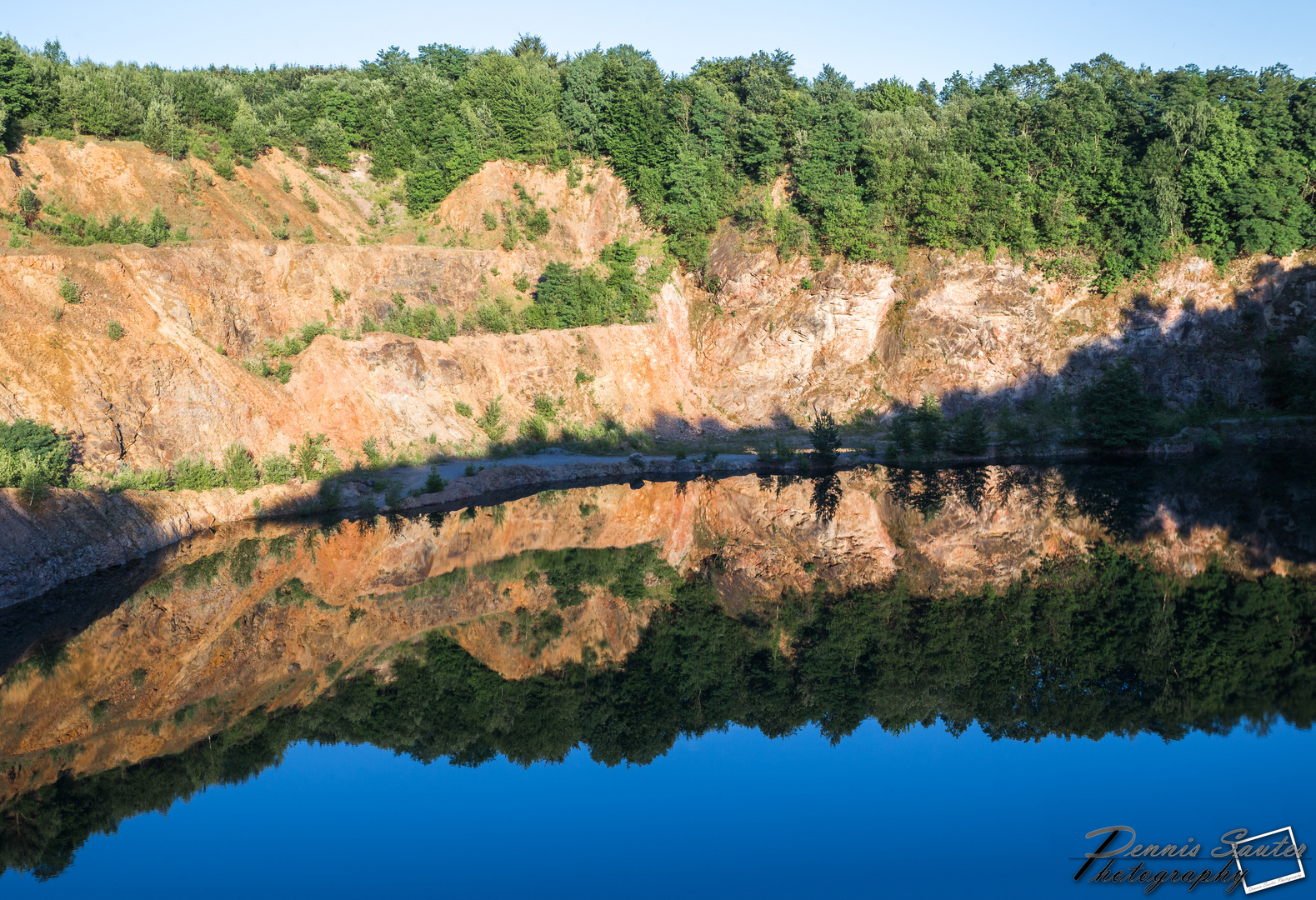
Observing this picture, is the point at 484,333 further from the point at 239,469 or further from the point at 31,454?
the point at 31,454

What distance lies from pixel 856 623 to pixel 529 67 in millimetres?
58445

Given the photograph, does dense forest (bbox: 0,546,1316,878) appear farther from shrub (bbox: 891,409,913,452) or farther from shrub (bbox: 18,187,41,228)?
shrub (bbox: 18,187,41,228)

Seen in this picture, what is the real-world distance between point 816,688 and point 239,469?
26297 millimetres

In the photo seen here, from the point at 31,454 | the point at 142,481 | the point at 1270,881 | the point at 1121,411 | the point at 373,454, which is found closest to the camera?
the point at 1270,881

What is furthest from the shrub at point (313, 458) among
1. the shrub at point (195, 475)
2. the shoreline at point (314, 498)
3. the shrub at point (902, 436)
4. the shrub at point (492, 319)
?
the shrub at point (902, 436)

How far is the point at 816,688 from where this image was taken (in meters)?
15.1

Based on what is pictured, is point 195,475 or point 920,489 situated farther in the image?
point 920,489

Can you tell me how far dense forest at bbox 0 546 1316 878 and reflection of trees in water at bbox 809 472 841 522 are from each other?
1169 centimetres

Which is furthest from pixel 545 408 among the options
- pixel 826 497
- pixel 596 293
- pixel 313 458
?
pixel 826 497

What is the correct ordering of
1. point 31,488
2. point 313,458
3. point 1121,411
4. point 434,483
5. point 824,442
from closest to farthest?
point 31,488
point 434,483
point 313,458
point 824,442
point 1121,411

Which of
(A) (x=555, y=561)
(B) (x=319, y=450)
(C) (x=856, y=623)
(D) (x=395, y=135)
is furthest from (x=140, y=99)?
(C) (x=856, y=623)

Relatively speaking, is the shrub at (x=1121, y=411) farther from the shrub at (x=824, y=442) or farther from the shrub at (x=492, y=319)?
the shrub at (x=492, y=319)

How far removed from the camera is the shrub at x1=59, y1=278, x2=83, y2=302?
3347 centimetres

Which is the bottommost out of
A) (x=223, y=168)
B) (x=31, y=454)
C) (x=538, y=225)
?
(x=31, y=454)
